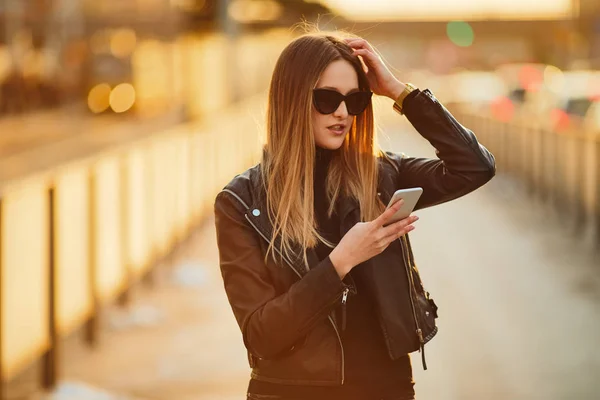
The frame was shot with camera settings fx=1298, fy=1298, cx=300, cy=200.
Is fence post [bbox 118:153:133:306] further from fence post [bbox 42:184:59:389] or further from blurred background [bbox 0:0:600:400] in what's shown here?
fence post [bbox 42:184:59:389]

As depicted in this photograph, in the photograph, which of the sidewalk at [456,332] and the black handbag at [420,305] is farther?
the sidewalk at [456,332]

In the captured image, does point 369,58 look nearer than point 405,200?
No

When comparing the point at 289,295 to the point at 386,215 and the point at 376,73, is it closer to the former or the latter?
the point at 386,215

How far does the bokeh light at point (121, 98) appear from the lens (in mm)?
58031

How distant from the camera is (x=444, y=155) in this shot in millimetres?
3539

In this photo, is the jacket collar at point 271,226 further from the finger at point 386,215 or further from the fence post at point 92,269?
the fence post at point 92,269

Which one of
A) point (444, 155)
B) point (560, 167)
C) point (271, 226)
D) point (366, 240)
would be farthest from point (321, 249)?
point (560, 167)

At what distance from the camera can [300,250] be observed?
3146 millimetres

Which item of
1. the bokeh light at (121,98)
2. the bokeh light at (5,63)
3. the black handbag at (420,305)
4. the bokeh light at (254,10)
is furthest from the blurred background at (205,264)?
the bokeh light at (121,98)

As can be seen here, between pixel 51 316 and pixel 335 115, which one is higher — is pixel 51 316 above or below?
below

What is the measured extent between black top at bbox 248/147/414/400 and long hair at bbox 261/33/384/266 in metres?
0.11

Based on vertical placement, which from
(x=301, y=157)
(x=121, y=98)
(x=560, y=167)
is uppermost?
(x=301, y=157)

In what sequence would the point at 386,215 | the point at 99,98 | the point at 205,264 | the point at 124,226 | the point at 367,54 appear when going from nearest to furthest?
the point at 386,215, the point at 367,54, the point at 124,226, the point at 205,264, the point at 99,98

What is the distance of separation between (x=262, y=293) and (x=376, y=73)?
2.35 feet
